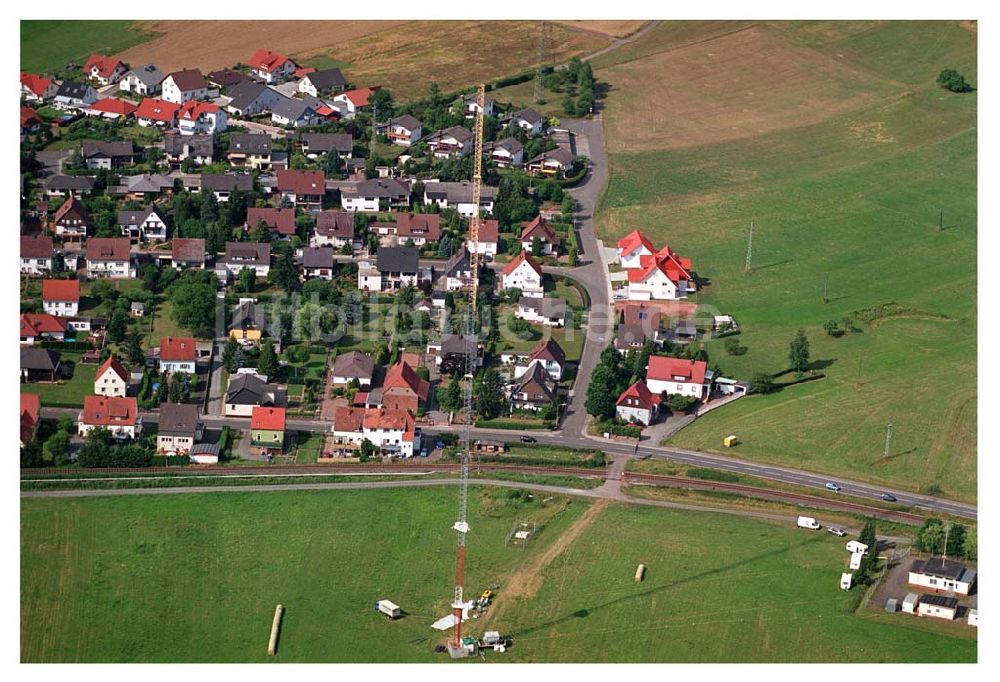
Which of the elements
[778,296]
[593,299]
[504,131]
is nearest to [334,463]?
[593,299]

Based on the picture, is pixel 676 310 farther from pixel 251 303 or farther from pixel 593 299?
pixel 251 303

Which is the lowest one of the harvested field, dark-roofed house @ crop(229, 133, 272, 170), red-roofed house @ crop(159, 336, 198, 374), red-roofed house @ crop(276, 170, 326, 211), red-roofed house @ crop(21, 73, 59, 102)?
red-roofed house @ crop(159, 336, 198, 374)

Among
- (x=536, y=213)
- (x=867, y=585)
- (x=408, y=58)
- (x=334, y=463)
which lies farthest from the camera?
(x=408, y=58)

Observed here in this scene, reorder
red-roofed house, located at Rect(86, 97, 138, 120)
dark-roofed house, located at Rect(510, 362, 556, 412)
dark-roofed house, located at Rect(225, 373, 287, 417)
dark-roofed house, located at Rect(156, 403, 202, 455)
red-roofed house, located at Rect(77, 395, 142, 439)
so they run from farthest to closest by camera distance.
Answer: red-roofed house, located at Rect(86, 97, 138, 120) → dark-roofed house, located at Rect(510, 362, 556, 412) → dark-roofed house, located at Rect(225, 373, 287, 417) → red-roofed house, located at Rect(77, 395, 142, 439) → dark-roofed house, located at Rect(156, 403, 202, 455)

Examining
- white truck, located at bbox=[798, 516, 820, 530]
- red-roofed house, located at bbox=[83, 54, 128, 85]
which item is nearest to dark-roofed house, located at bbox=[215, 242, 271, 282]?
red-roofed house, located at bbox=[83, 54, 128, 85]

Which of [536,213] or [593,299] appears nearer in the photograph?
[593,299]

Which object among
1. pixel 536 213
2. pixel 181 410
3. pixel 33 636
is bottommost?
pixel 33 636

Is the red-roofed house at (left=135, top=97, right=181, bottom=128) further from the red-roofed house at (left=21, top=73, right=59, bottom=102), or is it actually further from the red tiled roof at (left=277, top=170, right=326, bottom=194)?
the red tiled roof at (left=277, top=170, right=326, bottom=194)
